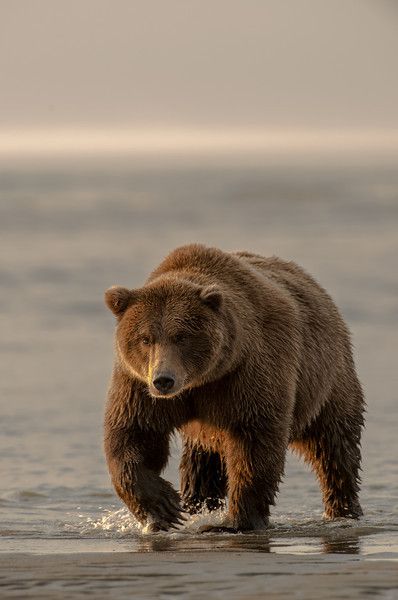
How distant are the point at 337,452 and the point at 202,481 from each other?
0.79m

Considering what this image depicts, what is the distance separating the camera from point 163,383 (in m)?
7.92

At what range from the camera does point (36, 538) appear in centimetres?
842

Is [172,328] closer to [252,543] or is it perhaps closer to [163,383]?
[163,383]

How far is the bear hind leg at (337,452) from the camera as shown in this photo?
9617 mm

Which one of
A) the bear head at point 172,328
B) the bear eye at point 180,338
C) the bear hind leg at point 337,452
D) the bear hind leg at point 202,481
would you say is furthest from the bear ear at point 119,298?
the bear hind leg at point 337,452

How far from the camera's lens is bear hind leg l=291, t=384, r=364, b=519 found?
31.6 feet

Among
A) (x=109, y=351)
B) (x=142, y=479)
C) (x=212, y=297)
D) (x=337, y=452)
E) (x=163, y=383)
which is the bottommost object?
(x=142, y=479)

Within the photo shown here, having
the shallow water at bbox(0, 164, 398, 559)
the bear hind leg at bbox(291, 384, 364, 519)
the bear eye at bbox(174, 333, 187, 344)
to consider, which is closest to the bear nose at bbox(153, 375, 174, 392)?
the bear eye at bbox(174, 333, 187, 344)

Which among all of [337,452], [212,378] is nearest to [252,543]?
[212,378]

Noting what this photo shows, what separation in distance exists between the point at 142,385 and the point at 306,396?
1107mm

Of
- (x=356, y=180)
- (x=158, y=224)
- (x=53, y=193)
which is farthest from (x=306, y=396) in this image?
(x=356, y=180)

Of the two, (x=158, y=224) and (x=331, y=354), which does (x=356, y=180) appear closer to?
(x=158, y=224)

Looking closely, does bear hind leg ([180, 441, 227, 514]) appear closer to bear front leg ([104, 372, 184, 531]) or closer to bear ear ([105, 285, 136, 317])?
bear front leg ([104, 372, 184, 531])

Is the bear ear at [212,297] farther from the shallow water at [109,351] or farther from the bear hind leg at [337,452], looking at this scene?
the bear hind leg at [337,452]
